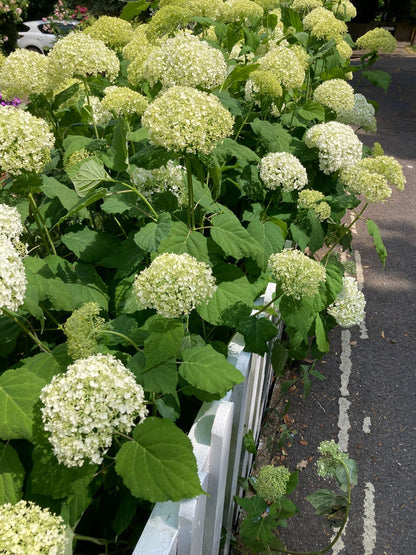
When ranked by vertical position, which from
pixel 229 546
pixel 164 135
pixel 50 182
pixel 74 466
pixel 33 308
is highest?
pixel 164 135

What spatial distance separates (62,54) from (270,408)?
7.72ft

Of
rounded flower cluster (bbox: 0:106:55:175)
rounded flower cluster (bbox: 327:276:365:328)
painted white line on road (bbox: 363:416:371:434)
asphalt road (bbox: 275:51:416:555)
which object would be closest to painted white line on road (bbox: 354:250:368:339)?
asphalt road (bbox: 275:51:416:555)

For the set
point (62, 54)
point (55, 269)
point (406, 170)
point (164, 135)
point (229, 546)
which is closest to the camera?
point (164, 135)

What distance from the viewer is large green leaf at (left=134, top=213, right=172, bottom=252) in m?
1.61

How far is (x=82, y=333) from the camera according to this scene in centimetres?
133

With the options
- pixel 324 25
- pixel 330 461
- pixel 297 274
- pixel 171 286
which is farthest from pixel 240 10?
pixel 330 461

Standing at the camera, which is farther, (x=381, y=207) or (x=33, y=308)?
(x=381, y=207)

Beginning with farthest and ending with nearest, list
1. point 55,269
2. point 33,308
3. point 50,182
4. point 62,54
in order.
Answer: point 62,54 → point 50,182 → point 55,269 → point 33,308

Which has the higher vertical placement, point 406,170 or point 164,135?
point 164,135

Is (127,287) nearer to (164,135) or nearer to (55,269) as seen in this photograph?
(55,269)

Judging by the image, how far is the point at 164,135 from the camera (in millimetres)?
1547

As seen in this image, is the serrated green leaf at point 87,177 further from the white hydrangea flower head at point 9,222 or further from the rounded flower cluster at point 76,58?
the rounded flower cluster at point 76,58

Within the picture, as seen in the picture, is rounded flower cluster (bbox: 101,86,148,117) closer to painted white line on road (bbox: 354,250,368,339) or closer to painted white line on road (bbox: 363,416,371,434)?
painted white line on road (bbox: 363,416,371,434)

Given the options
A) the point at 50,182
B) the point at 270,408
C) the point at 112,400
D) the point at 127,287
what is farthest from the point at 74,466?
the point at 270,408
